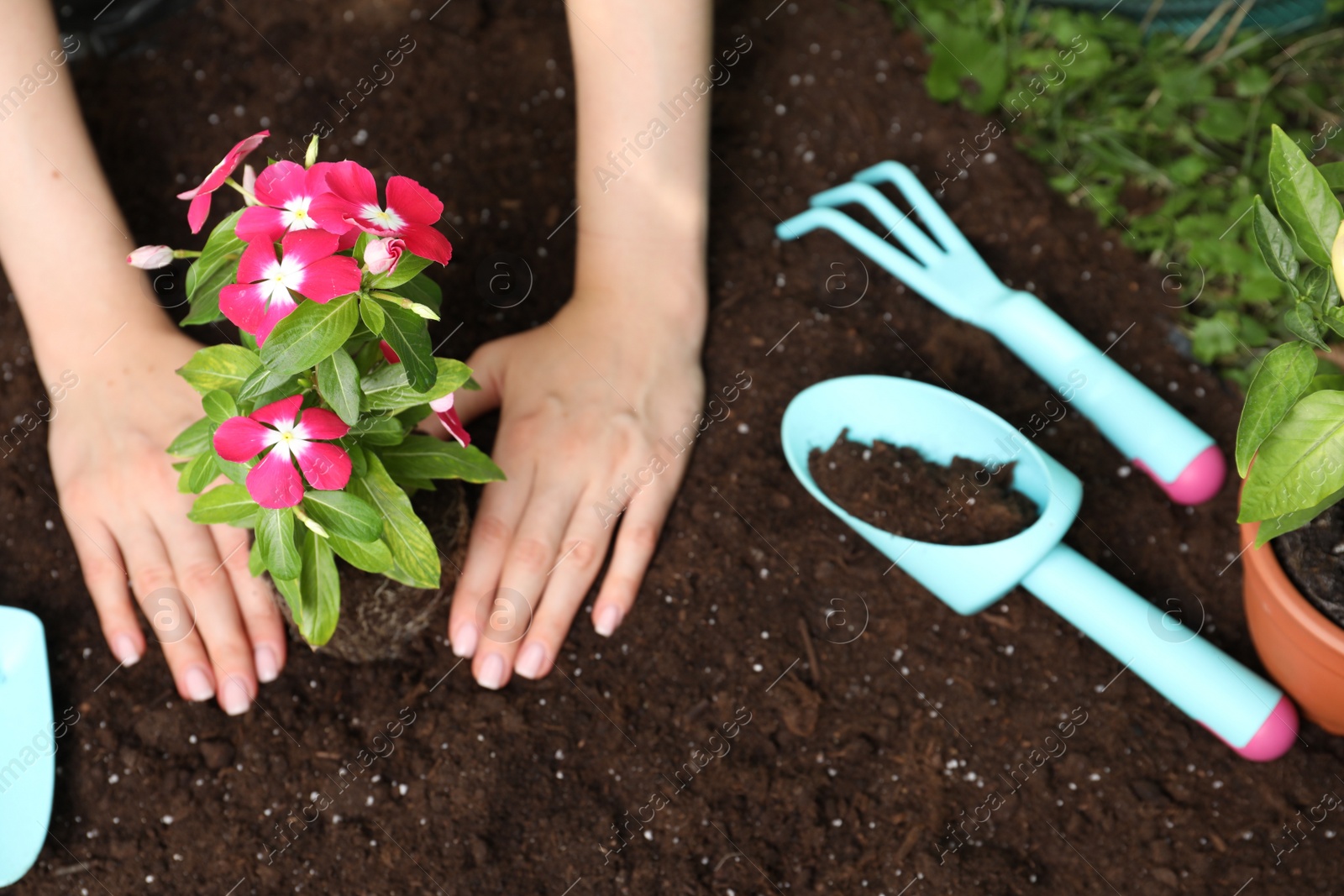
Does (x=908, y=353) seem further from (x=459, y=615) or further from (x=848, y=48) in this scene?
(x=459, y=615)

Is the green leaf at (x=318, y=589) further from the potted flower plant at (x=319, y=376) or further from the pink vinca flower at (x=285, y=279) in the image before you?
the pink vinca flower at (x=285, y=279)

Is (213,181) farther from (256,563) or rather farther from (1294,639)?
(1294,639)

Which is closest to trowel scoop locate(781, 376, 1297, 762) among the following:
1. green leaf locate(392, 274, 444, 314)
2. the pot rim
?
the pot rim

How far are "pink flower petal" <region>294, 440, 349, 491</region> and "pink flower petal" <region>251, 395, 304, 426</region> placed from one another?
0.01 metres

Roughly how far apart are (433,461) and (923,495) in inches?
24.2

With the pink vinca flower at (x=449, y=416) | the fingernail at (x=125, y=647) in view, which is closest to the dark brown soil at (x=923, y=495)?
the pink vinca flower at (x=449, y=416)

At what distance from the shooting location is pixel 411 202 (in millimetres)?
794

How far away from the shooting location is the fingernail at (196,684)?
48.0 inches

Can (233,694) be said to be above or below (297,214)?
below

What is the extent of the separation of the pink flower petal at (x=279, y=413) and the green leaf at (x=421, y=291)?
0.13 m

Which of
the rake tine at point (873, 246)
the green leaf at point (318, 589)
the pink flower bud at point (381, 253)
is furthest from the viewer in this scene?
the rake tine at point (873, 246)

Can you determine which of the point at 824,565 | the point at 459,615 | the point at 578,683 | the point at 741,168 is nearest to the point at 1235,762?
the point at 824,565

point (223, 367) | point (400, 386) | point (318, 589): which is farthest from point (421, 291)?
point (318, 589)

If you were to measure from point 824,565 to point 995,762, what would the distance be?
1.04 feet
